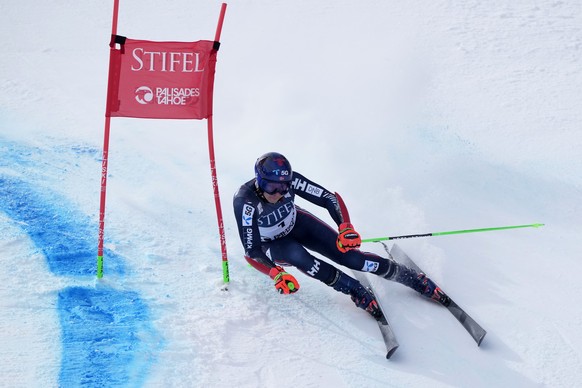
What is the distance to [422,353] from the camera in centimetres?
487

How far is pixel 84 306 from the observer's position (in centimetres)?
496

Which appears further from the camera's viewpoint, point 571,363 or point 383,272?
point 383,272

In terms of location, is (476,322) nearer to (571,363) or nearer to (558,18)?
(571,363)

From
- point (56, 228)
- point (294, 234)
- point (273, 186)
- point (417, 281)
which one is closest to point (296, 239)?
point (294, 234)

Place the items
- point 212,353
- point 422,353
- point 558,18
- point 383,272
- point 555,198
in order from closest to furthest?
point 212,353 → point 422,353 → point 383,272 → point 555,198 → point 558,18

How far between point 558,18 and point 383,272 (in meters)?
8.62

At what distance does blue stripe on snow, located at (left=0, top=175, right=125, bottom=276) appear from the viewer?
555 cm

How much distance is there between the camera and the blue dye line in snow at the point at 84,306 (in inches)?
169

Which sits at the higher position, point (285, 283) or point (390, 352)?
point (285, 283)

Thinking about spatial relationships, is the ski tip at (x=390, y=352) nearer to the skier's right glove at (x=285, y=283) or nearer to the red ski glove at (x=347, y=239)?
the skier's right glove at (x=285, y=283)

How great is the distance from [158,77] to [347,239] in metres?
2.15

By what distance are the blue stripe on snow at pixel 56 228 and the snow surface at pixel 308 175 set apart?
0.02 meters

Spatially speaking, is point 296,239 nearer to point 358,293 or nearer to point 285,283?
point 358,293

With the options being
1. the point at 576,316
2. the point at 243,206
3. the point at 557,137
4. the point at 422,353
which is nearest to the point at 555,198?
the point at 557,137
